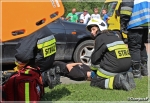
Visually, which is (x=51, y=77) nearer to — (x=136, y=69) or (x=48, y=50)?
(x=48, y=50)

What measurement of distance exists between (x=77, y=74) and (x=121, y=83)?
1.34 m

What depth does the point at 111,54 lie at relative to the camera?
5.70m

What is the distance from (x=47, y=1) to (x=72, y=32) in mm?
5415

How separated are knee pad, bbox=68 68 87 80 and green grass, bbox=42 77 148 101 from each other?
0.73m

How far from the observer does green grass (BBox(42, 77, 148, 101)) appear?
5012 millimetres

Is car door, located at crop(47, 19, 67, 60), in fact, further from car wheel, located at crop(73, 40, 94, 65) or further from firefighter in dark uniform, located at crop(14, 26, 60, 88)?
firefighter in dark uniform, located at crop(14, 26, 60, 88)

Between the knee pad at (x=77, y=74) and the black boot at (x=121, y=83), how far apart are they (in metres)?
1.14

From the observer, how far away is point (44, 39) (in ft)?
14.4

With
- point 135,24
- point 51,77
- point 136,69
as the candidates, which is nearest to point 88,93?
point 51,77

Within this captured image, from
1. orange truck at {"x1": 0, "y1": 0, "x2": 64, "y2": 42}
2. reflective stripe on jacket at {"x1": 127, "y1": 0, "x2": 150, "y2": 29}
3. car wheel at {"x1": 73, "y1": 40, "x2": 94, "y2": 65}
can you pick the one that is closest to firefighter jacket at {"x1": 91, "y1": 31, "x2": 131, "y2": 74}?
reflective stripe on jacket at {"x1": 127, "y1": 0, "x2": 150, "y2": 29}

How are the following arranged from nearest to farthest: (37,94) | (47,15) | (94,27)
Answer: (47,15) < (37,94) < (94,27)

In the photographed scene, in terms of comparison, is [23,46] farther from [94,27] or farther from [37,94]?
[94,27]

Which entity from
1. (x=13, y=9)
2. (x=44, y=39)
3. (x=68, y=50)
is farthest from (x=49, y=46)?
(x=68, y=50)

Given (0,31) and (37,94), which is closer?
(0,31)
